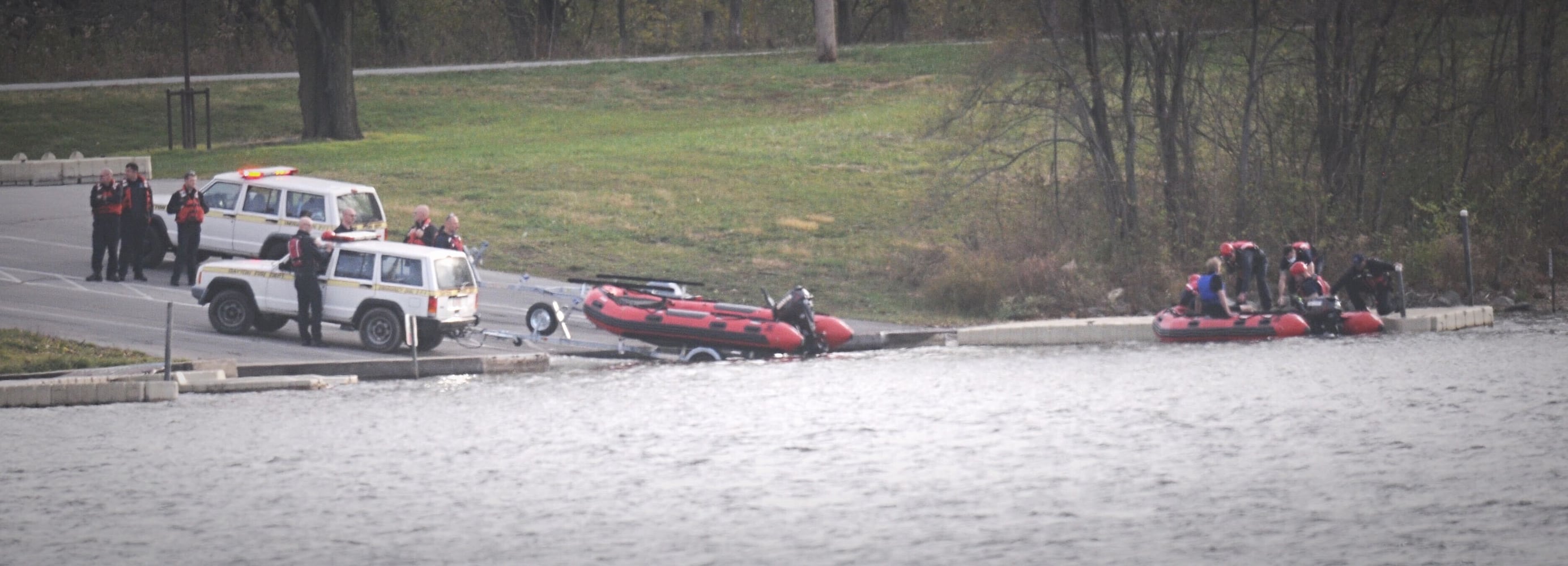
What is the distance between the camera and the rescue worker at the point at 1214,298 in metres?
31.1

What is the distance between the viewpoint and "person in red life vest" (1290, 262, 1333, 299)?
→ 3167 cm

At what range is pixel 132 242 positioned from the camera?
104ft

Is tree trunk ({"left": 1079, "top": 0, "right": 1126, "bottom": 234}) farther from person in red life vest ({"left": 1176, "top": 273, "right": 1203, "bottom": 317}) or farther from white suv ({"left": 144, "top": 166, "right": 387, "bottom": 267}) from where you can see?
white suv ({"left": 144, "top": 166, "right": 387, "bottom": 267})

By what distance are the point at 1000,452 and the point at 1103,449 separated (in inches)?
53.2

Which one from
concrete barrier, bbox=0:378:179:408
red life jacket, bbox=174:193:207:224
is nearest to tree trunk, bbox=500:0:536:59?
red life jacket, bbox=174:193:207:224

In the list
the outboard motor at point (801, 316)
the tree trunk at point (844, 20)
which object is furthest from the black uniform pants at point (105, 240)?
the tree trunk at point (844, 20)

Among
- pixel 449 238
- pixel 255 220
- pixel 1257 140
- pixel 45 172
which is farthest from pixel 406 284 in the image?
pixel 45 172

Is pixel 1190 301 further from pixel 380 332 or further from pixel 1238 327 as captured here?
pixel 380 332

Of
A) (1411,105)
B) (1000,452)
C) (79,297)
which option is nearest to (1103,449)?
(1000,452)

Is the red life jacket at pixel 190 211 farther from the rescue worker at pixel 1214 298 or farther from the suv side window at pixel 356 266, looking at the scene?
the rescue worker at pixel 1214 298

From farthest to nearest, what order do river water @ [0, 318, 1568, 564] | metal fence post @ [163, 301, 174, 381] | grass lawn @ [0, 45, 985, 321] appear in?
grass lawn @ [0, 45, 985, 321]
metal fence post @ [163, 301, 174, 381]
river water @ [0, 318, 1568, 564]

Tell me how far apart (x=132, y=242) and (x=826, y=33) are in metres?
39.3

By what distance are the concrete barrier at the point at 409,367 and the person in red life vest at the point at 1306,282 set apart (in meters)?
12.0

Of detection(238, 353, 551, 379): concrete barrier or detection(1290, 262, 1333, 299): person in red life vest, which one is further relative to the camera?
detection(1290, 262, 1333, 299): person in red life vest
